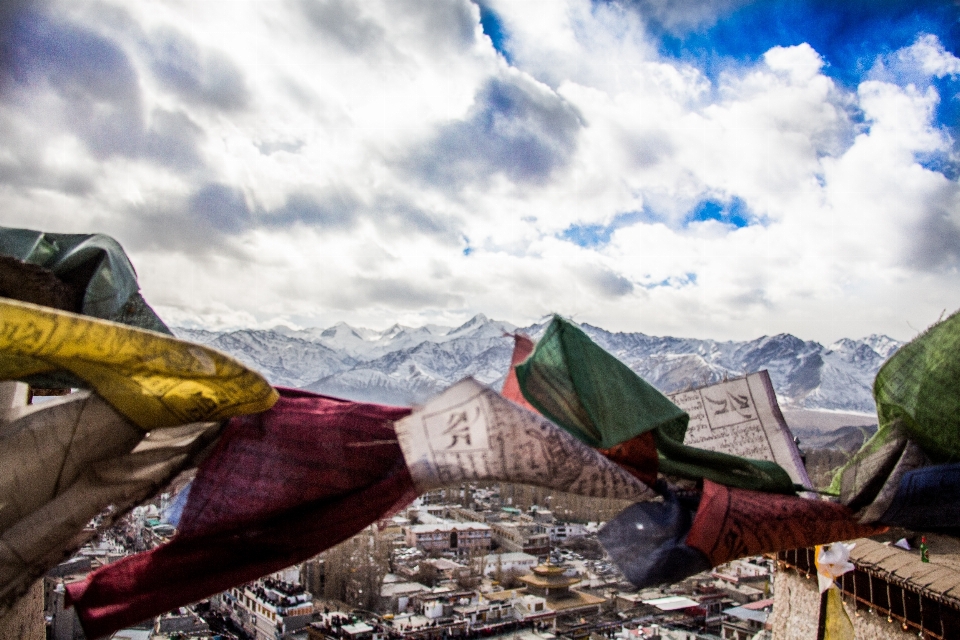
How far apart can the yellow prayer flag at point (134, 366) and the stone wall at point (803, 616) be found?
532cm

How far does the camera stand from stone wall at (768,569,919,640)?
522 cm

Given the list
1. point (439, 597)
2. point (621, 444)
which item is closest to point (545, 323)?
point (621, 444)

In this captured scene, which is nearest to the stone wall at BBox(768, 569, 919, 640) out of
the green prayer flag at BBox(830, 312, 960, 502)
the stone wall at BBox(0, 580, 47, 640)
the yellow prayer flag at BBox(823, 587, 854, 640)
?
the yellow prayer flag at BBox(823, 587, 854, 640)

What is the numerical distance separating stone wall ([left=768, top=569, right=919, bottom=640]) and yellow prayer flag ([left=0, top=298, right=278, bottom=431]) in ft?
17.5

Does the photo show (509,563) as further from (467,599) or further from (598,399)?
(598,399)

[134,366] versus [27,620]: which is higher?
[134,366]

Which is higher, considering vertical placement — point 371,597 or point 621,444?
point 621,444

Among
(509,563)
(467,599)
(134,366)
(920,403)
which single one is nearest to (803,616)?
(920,403)

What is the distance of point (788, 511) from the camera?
1901mm

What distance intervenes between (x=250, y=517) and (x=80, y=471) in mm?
434

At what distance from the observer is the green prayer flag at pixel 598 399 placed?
1.81 meters

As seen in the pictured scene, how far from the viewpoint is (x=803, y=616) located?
6.17 metres

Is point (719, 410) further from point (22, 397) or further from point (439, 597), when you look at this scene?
point (439, 597)

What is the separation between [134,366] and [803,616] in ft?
20.9
